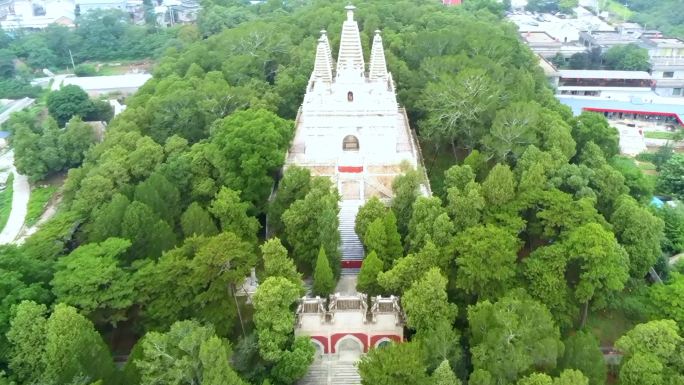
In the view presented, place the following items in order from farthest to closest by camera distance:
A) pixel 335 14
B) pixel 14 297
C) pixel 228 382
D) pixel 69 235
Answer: pixel 335 14, pixel 69 235, pixel 14 297, pixel 228 382

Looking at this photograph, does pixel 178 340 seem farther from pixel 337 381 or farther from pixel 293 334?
pixel 337 381

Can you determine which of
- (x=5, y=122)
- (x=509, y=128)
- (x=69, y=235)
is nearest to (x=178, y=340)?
(x=69, y=235)

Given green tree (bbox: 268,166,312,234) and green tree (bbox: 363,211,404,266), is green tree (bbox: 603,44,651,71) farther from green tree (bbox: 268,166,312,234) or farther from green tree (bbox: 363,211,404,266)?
green tree (bbox: 363,211,404,266)

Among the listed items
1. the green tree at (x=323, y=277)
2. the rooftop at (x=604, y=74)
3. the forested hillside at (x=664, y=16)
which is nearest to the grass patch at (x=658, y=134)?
the rooftop at (x=604, y=74)

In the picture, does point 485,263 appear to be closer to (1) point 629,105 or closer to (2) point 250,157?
(2) point 250,157

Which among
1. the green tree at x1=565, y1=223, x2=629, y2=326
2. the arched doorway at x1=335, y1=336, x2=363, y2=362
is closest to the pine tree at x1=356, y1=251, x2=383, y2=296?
the arched doorway at x1=335, y1=336, x2=363, y2=362

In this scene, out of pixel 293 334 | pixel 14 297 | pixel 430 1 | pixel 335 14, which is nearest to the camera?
pixel 14 297

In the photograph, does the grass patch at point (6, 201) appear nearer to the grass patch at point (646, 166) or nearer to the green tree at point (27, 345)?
the green tree at point (27, 345)

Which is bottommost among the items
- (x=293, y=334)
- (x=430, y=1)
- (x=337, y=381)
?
(x=337, y=381)
